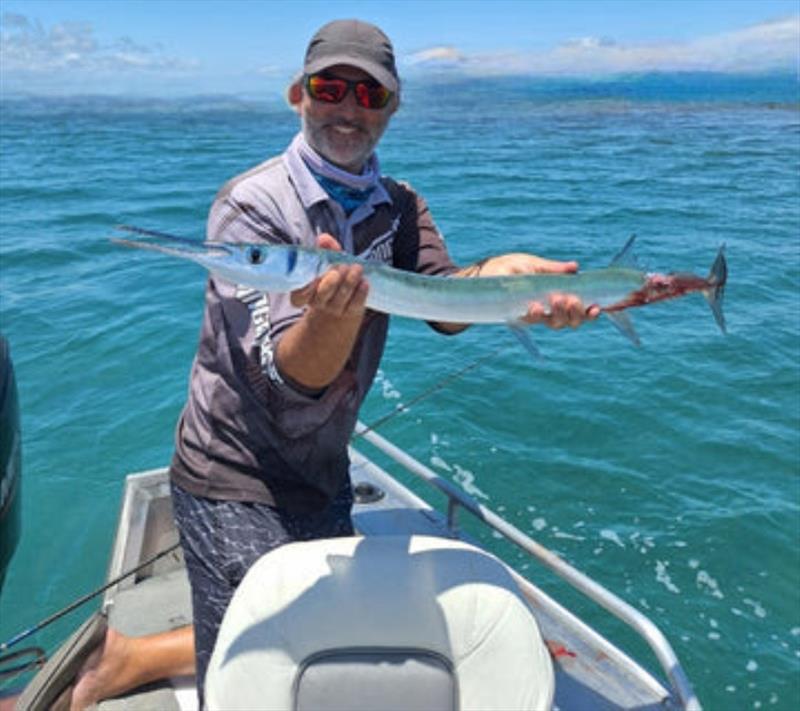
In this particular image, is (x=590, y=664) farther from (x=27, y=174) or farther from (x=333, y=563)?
(x=27, y=174)

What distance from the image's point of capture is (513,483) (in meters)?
7.48

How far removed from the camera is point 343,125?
303 cm

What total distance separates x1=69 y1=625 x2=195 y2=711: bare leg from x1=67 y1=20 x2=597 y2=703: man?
0.51 m

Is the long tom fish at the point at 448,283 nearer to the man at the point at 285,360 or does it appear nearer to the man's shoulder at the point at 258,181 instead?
the man at the point at 285,360

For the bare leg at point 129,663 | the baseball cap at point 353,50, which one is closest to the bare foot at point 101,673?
the bare leg at point 129,663

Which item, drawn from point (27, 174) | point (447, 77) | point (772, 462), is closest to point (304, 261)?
point (772, 462)

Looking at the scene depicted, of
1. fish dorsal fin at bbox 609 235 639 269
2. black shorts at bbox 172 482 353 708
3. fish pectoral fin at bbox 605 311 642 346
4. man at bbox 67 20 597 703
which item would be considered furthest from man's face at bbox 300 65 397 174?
black shorts at bbox 172 482 353 708

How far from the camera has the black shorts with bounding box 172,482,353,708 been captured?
308 centimetres

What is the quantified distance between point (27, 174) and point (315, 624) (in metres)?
27.8

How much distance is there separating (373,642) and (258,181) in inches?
69.5

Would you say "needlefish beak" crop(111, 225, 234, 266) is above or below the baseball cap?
below

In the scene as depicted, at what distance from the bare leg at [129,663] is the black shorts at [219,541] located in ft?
1.67

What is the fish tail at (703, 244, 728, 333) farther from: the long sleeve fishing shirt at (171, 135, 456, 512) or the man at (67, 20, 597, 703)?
the long sleeve fishing shirt at (171, 135, 456, 512)

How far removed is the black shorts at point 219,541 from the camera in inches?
121
